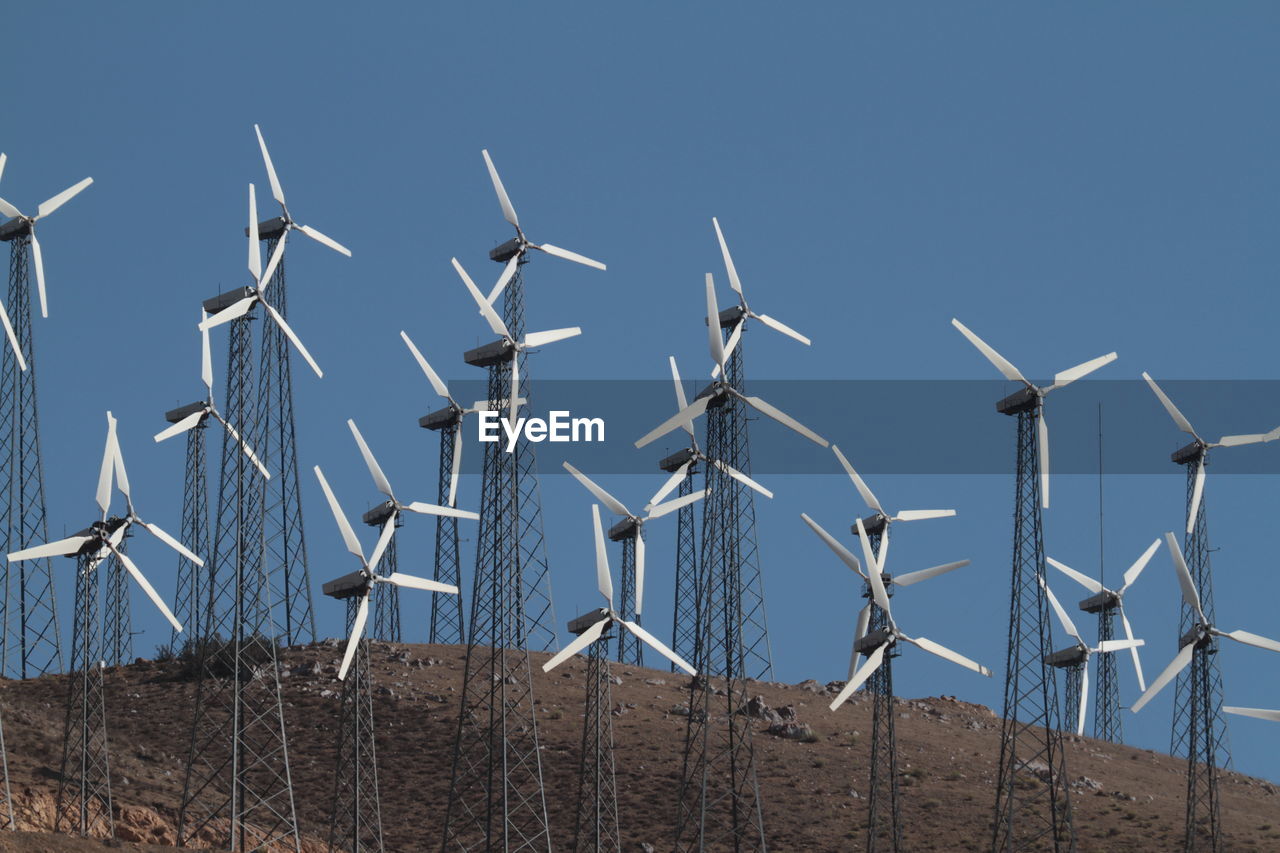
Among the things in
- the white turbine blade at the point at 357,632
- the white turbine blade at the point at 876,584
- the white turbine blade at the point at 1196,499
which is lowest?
the white turbine blade at the point at 357,632

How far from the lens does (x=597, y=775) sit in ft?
200

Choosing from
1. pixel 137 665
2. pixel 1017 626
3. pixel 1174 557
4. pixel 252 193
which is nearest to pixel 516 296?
pixel 252 193

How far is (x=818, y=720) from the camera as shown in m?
99.4

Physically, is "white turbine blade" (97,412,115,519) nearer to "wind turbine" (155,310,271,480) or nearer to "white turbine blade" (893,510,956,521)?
"wind turbine" (155,310,271,480)

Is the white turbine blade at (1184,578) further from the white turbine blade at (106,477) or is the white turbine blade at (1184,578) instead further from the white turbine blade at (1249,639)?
the white turbine blade at (106,477)

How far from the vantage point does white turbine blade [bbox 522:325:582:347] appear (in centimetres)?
6962

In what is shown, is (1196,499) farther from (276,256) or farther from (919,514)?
(276,256)

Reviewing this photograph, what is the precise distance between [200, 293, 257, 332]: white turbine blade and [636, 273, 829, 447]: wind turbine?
15.7m

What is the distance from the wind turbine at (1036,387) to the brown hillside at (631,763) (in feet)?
62.4

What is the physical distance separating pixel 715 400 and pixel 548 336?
6.83 metres

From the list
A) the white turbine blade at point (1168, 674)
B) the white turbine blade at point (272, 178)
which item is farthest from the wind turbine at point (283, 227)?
the white turbine blade at point (1168, 674)

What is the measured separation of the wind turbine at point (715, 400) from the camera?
67.3 metres

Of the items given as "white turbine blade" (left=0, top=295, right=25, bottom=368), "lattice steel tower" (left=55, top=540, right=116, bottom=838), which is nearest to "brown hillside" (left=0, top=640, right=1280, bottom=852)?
"lattice steel tower" (left=55, top=540, right=116, bottom=838)

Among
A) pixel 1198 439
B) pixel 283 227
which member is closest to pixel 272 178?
pixel 283 227
